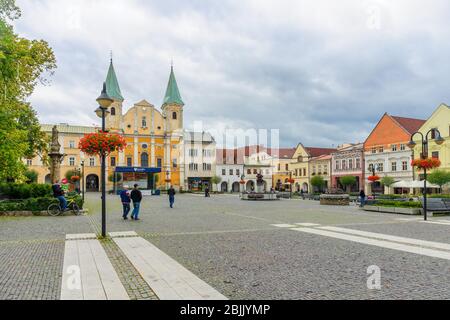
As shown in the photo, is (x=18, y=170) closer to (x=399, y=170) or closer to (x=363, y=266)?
(x=363, y=266)

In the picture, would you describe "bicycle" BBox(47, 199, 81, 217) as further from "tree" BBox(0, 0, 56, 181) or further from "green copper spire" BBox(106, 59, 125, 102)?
"green copper spire" BBox(106, 59, 125, 102)

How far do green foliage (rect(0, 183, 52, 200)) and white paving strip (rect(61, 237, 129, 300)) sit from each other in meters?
18.5

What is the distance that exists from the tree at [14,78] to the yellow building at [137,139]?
153 ft

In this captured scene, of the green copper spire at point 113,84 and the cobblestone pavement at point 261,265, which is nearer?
the cobblestone pavement at point 261,265

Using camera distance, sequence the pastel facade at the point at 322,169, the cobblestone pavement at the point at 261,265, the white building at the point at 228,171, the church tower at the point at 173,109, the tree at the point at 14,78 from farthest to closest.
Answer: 1. the white building at the point at 228,171
2. the church tower at the point at 173,109
3. the pastel facade at the point at 322,169
4. the tree at the point at 14,78
5. the cobblestone pavement at the point at 261,265

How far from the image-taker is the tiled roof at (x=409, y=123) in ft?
175

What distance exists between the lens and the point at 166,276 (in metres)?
6.42

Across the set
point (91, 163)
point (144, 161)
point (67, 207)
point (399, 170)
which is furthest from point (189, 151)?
point (67, 207)

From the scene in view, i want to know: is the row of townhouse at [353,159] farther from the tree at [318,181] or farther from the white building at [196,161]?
the white building at [196,161]

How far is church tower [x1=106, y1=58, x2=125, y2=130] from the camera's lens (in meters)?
73.7

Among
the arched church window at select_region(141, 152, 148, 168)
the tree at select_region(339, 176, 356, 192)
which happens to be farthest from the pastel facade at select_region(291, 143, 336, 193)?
the arched church window at select_region(141, 152, 148, 168)

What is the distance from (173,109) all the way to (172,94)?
3.82 m

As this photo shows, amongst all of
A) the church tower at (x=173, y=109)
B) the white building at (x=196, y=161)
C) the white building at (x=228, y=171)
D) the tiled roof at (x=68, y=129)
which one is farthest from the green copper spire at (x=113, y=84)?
the white building at (x=228, y=171)
